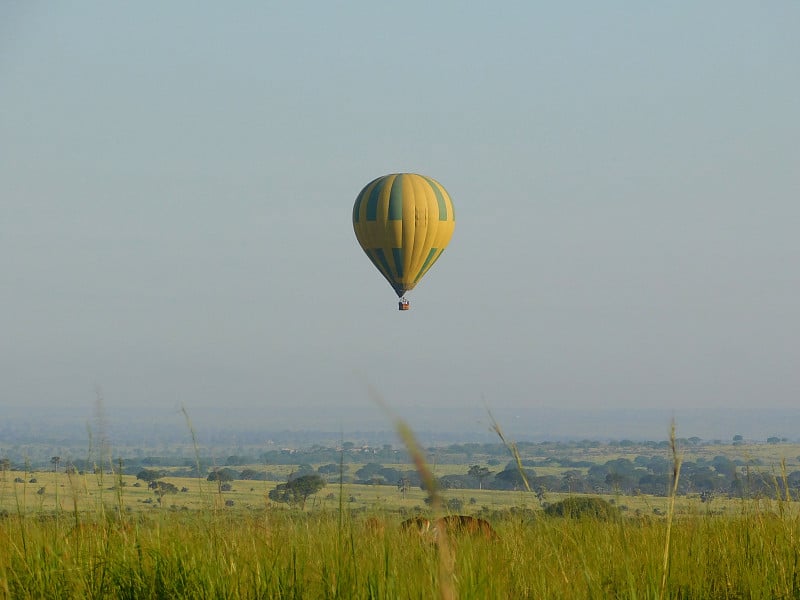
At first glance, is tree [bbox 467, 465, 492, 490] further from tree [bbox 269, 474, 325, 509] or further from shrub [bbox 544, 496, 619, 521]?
tree [bbox 269, 474, 325, 509]

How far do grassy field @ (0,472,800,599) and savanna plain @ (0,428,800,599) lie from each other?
21 mm

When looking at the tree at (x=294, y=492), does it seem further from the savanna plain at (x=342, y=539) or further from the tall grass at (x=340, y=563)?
the tall grass at (x=340, y=563)

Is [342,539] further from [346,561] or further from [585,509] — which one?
[585,509]

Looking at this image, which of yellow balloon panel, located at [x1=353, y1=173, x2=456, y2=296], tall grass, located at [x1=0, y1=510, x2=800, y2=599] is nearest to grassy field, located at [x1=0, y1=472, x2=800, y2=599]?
tall grass, located at [x1=0, y1=510, x2=800, y2=599]

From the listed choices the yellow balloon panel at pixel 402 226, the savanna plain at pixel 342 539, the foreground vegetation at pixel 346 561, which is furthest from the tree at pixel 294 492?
the yellow balloon panel at pixel 402 226

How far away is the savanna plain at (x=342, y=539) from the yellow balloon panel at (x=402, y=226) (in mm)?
37828

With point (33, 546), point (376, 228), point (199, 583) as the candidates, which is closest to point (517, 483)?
point (199, 583)

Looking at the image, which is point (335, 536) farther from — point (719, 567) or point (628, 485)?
point (628, 485)

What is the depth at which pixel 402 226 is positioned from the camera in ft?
154

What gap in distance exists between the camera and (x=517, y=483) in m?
7.48

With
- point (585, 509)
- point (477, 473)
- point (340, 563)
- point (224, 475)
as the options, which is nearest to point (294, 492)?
point (224, 475)

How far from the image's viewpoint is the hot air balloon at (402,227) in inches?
1853

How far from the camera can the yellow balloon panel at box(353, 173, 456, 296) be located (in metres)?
47.1

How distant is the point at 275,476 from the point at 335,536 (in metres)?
1.02
